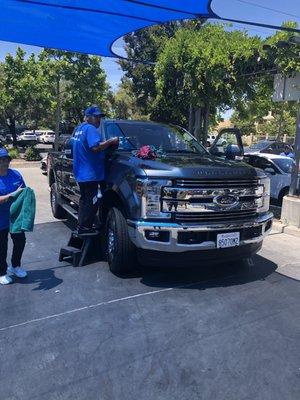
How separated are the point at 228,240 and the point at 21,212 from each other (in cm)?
232

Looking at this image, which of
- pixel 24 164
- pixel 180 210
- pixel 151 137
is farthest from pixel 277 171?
pixel 24 164

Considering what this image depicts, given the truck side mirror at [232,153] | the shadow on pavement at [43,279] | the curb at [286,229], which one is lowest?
the curb at [286,229]

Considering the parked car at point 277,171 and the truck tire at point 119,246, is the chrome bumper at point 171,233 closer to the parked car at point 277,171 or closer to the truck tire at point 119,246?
the truck tire at point 119,246

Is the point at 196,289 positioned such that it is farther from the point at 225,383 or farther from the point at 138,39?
the point at 138,39

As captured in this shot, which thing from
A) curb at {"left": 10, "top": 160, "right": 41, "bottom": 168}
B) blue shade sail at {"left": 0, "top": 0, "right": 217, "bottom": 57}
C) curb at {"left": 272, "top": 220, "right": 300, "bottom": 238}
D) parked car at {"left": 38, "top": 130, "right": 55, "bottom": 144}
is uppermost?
blue shade sail at {"left": 0, "top": 0, "right": 217, "bottom": 57}

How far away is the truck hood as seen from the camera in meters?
4.73

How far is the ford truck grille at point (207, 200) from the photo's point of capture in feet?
15.5

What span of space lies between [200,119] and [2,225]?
791cm

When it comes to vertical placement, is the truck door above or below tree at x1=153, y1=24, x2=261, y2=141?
below

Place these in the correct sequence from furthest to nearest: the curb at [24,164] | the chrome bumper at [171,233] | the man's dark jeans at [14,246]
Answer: the curb at [24,164]
the man's dark jeans at [14,246]
the chrome bumper at [171,233]

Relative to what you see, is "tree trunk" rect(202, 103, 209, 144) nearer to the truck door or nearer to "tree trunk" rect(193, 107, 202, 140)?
"tree trunk" rect(193, 107, 202, 140)

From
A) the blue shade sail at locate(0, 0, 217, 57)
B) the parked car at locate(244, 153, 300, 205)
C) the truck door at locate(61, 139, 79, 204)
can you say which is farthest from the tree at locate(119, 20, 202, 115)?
the truck door at locate(61, 139, 79, 204)

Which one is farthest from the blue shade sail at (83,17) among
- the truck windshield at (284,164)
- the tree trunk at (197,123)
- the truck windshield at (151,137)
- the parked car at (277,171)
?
the truck windshield at (284,164)

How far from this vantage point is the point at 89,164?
558 cm
